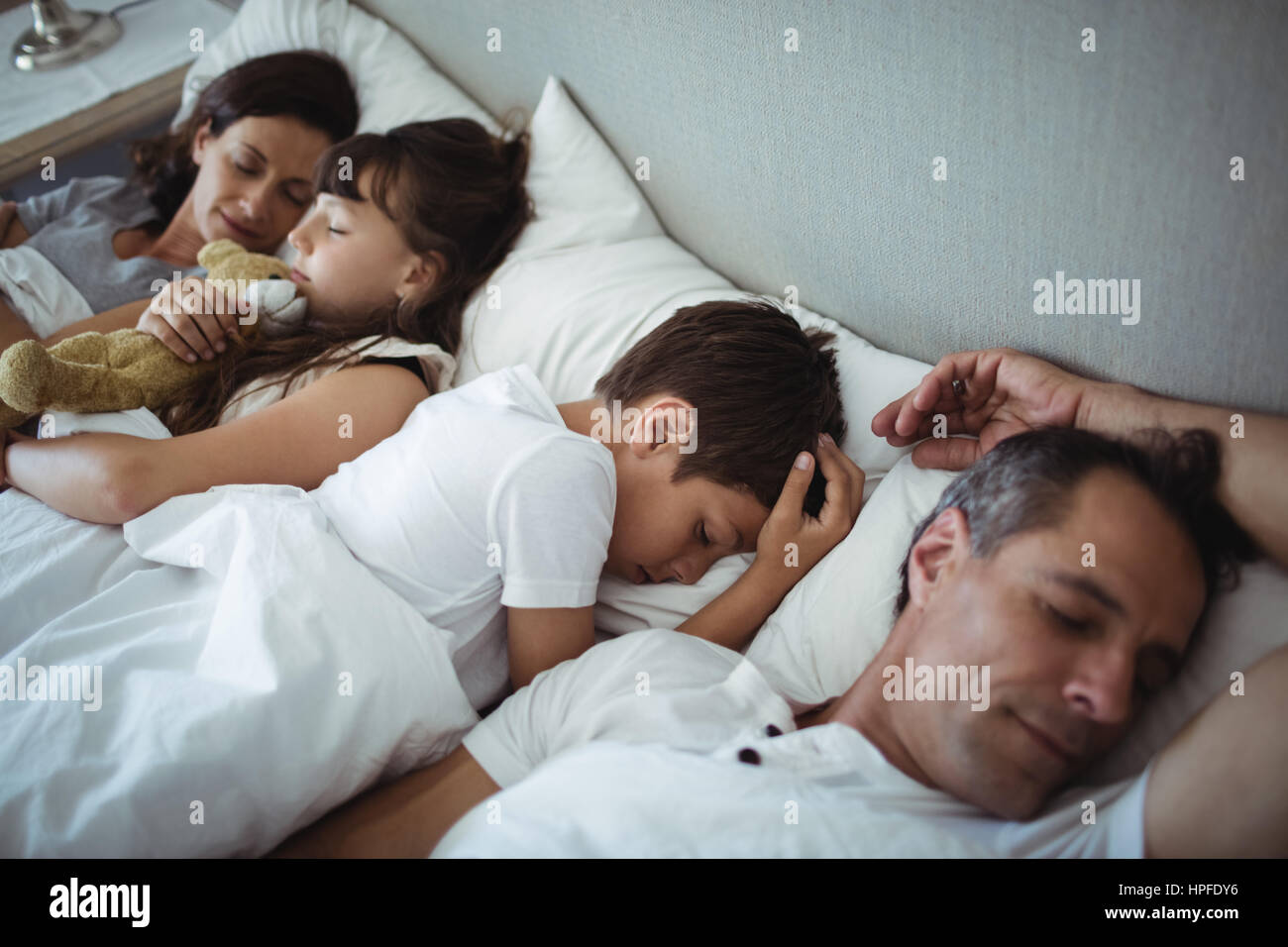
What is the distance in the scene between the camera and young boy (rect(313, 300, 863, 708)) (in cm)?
105

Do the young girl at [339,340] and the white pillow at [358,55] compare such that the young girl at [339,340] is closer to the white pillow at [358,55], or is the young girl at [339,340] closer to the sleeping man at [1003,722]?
the white pillow at [358,55]

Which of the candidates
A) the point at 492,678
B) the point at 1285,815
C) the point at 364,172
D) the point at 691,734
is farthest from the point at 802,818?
the point at 364,172

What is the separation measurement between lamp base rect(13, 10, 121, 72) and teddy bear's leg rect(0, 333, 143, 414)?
1.35 metres

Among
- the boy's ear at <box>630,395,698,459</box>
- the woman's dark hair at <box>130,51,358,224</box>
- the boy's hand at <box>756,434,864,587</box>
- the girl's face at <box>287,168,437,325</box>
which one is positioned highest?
the woman's dark hair at <box>130,51,358,224</box>

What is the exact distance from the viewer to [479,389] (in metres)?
1.21

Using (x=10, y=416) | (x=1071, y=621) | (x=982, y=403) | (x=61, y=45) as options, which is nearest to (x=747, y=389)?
(x=982, y=403)

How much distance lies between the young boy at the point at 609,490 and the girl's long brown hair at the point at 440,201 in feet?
1.17

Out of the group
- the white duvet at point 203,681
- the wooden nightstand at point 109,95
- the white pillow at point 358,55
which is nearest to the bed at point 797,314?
the white duvet at point 203,681

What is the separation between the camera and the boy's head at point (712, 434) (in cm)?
116

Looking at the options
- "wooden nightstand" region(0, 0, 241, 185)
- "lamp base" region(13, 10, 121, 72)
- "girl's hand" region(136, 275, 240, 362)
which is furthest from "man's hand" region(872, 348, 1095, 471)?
"lamp base" region(13, 10, 121, 72)

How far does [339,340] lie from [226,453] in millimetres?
335

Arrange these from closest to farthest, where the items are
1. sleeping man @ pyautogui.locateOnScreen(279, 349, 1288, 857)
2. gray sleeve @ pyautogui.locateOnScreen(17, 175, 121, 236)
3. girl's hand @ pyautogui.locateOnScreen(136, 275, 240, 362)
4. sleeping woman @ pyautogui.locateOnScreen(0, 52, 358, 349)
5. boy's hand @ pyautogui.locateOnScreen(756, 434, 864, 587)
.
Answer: sleeping man @ pyautogui.locateOnScreen(279, 349, 1288, 857) < boy's hand @ pyautogui.locateOnScreen(756, 434, 864, 587) < girl's hand @ pyautogui.locateOnScreen(136, 275, 240, 362) < sleeping woman @ pyautogui.locateOnScreen(0, 52, 358, 349) < gray sleeve @ pyautogui.locateOnScreen(17, 175, 121, 236)

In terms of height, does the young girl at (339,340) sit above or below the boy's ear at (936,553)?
above

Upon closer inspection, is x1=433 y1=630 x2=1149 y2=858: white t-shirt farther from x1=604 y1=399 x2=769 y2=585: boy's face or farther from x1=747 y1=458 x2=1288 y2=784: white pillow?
x1=604 y1=399 x2=769 y2=585: boy's face
